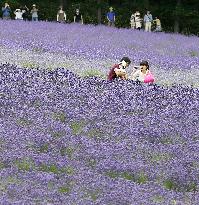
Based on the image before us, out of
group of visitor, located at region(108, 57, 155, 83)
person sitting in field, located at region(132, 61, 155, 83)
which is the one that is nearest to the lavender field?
group of visitor, located at region(108, 57, 155, 83)

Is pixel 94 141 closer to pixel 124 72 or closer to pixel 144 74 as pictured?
pixel 124 72

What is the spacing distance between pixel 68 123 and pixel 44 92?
1.16 meters

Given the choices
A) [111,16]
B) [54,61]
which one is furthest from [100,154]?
[111,16]

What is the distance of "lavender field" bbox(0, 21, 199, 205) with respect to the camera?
4.72 metres

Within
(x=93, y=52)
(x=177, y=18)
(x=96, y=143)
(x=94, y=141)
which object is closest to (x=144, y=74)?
(x=93, y=52)

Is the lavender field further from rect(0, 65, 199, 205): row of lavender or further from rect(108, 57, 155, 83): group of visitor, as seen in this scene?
rect(108, 57, 155, 83): group of visitor

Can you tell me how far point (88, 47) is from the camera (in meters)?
15.4

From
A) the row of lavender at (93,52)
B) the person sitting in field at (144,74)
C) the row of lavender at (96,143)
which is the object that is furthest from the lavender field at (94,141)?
the row of lavender at (93,52)

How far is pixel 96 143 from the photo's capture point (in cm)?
598

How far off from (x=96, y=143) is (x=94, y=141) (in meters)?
0.13

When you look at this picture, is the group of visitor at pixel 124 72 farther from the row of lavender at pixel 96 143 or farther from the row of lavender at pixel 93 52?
the row of lavender at pixel 96 143

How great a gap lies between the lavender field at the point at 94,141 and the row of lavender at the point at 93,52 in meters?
2.74

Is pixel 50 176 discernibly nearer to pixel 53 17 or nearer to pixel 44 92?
pixel 44 92

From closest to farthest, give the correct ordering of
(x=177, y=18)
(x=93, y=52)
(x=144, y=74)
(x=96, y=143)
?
(x=96, y=143) → (x=144, y=74) → (x=93, y=52) → (x=177, y=18)
